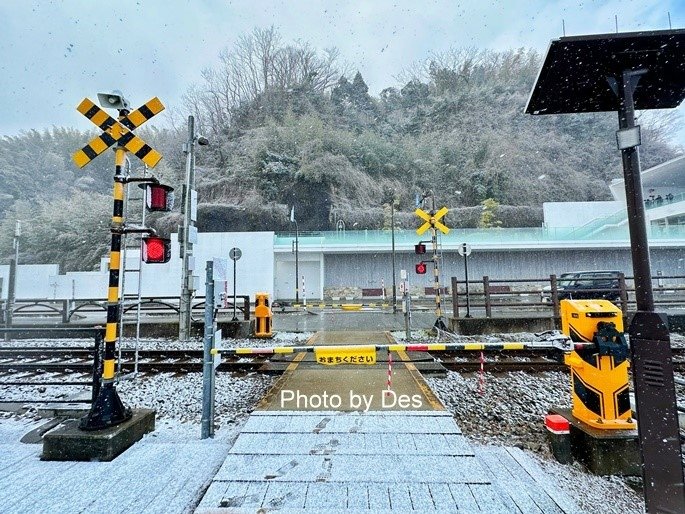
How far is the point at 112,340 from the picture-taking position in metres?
3.20

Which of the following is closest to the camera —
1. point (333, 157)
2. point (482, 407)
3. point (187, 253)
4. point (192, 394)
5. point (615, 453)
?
Result: point (615, 453)

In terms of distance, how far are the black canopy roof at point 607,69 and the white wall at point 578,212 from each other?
29.0 meters

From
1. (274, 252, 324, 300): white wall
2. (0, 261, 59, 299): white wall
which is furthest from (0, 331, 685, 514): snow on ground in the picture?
(0, 261, 59, 299): white wall

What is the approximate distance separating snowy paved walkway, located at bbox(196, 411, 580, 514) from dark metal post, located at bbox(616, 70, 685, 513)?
23.2 inches

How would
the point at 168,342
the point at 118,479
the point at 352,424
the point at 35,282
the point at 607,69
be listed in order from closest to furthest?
1. the point at 607,69
2. the point at 118,479
3. the point at 352,424
4. the point at 168,342
5. the point at 35,282

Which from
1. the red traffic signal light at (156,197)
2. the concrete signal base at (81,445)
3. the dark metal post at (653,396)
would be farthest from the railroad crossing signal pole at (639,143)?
the concrete signal base at (81,445)

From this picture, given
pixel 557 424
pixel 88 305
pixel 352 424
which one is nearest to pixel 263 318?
pixel 352 424

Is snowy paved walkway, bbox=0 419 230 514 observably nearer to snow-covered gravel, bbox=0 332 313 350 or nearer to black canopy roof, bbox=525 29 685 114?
black canopy roof, bbox=525 29 685 114

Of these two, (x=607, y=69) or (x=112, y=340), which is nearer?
(x=607, y=69)

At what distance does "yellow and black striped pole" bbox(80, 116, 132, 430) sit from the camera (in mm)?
3039

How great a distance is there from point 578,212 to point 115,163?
32.8 m

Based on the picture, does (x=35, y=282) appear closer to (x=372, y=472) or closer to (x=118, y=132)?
(x=118, y=132)

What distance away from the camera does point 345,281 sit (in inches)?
978

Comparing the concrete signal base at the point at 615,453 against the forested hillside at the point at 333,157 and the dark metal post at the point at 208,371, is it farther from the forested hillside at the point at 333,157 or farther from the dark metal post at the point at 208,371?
the forested hillside at the point at 333,157
